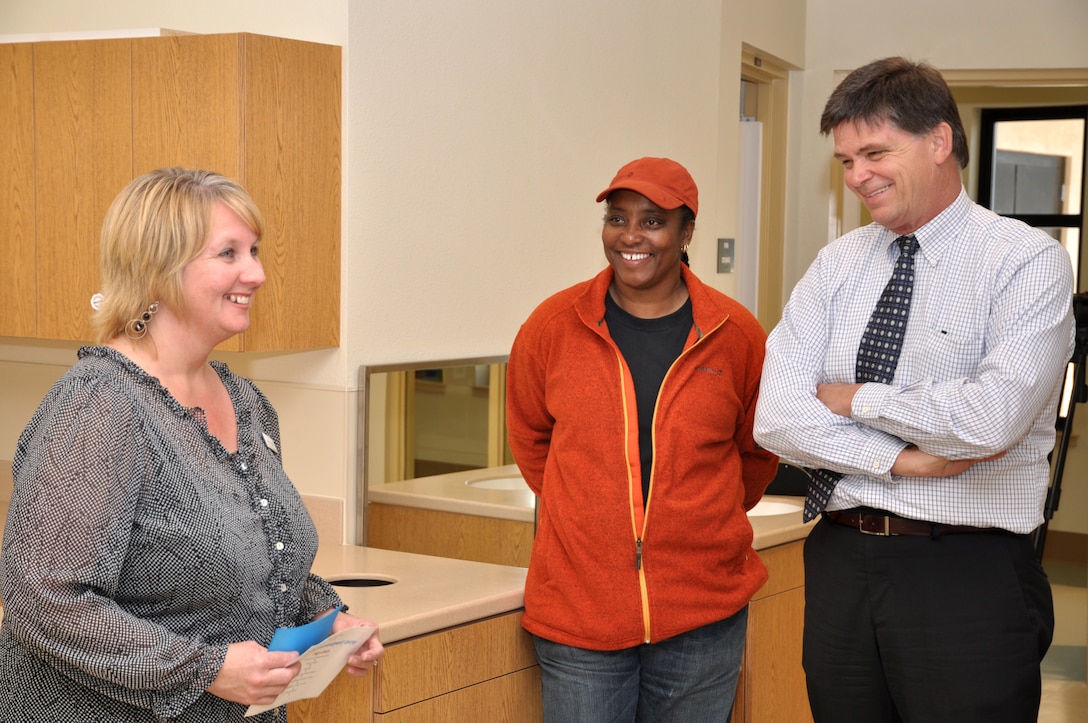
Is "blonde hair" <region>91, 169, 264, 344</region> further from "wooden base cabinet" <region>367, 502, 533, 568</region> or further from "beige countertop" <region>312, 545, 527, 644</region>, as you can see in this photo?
"wooden base cabinet" <region>367, 502, 533, 568</region>

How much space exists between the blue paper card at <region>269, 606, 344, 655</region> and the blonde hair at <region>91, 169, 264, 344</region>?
41 centimetres

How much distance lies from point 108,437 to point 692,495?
1.06m

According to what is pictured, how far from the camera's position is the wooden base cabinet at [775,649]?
292 cm

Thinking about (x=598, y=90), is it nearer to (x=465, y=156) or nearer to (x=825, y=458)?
(x=465, y=156)

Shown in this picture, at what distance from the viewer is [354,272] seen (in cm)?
273

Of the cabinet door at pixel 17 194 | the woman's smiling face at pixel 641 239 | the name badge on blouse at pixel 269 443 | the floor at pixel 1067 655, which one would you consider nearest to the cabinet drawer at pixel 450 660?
the name badge on blouse at pixel 269 443

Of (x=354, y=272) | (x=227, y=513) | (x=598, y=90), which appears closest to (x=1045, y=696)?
(x=598, y=90)

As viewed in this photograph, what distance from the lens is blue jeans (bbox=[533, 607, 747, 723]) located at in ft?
6.99

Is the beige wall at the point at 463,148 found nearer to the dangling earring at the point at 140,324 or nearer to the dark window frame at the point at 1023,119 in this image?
the dangling earring at the point at 140,324

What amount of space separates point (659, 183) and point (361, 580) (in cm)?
101

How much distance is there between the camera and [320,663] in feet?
5.01

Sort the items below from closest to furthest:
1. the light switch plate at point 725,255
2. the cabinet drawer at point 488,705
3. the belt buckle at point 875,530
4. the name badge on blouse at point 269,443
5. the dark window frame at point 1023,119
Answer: the name badge on blouse at point 269,443
the belt buckle at point 875,530
the cabinet drawer at point 488,705
the light switch plate at point 725,255
the dark window frame at point 1023,119

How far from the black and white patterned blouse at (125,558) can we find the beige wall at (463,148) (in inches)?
49.9

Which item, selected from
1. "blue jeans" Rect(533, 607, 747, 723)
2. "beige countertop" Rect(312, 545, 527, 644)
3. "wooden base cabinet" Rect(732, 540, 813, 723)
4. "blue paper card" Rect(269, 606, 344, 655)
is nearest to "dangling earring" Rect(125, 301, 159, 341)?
"blue paper card" Rect(269, 606, 344, 655)
